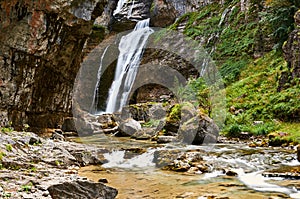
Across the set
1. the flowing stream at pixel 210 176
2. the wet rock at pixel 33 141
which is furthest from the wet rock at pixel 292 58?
the wet rock at pixel 33 141

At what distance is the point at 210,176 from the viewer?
6.73 meters

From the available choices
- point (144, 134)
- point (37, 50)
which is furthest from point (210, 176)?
point (144, 134)

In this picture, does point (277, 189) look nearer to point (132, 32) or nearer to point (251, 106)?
point (251, 106)

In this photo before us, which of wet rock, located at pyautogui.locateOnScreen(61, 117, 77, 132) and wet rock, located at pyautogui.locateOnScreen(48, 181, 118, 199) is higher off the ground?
wet rock, located at pyautogui.locateOnScreen(48, 181, 118, 199)

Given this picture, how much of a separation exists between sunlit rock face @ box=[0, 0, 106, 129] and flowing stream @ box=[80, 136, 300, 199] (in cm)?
438

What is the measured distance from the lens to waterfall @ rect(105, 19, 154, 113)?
25.2m

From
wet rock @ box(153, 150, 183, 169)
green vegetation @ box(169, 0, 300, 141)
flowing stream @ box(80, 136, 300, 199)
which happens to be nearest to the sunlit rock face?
flowing stream @ box(80, 136, 300, 199)

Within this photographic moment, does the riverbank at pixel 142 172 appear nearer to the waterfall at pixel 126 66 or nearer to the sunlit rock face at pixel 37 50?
the sunlit rock face at pixel 37 50

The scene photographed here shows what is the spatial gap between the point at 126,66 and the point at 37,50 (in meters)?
15.3

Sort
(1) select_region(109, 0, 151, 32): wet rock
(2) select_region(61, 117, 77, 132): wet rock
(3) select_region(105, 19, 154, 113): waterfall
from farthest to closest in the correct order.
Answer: (1) select_region(109, 0, 151, 32): wet rock, (3) select_region(105, 19, 154, 113): waterfall, (2) select_region(61, 117, 77, 132): wet rock

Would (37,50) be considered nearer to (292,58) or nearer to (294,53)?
(294,53)

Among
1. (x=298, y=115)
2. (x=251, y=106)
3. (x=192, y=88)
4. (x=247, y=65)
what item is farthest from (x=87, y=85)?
(x=298, y=115)

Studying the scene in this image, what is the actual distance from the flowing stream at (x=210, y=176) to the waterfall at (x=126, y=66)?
15647 mm

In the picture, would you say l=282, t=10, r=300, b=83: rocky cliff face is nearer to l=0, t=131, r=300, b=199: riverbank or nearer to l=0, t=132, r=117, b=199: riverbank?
l=0, t=131, r=300, b=199: riverbank
